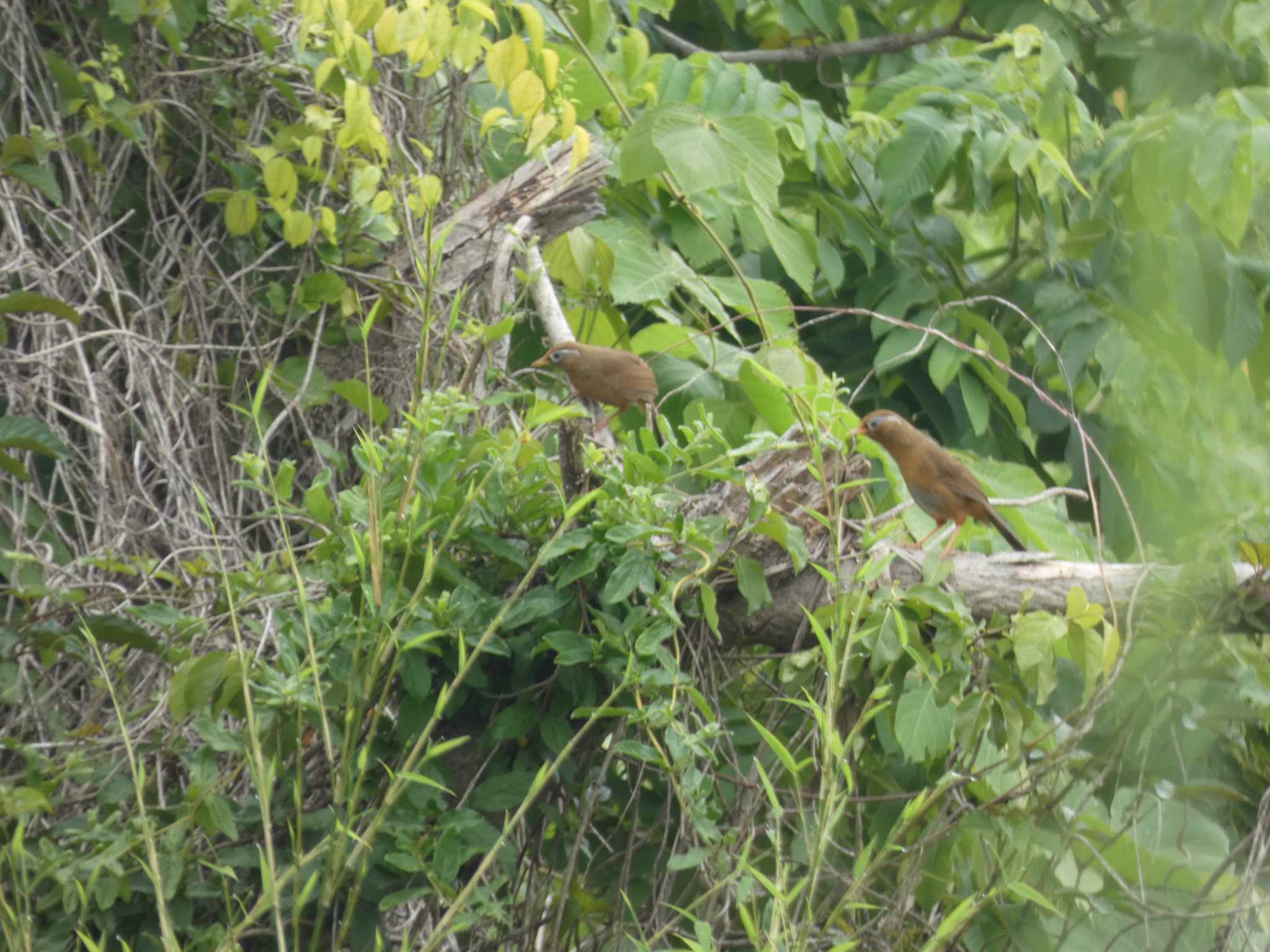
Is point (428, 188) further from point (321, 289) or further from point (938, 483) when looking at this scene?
point (938, 483)

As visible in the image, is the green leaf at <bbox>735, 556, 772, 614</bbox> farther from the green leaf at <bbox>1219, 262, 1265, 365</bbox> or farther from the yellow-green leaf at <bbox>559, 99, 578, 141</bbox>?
the yellow-green leaf at <bbox>559, 99, 578, 141</bbox>

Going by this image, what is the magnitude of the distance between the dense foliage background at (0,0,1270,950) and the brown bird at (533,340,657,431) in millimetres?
101

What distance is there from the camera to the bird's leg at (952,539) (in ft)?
7.44

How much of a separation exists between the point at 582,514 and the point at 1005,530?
1259 mm

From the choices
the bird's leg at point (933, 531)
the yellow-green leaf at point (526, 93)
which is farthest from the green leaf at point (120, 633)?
the bird's leg at point (933, 531)

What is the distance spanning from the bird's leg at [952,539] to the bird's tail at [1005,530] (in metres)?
0.07

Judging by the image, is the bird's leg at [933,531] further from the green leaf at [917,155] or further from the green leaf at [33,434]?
the green leaf at [33,434]

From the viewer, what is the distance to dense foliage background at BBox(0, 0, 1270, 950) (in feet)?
5.37

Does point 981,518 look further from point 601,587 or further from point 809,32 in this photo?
point 809,32

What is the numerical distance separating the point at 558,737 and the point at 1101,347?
212 cm

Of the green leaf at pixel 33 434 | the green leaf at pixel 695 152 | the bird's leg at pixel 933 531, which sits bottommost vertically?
the bird's leg at pixel 933 531

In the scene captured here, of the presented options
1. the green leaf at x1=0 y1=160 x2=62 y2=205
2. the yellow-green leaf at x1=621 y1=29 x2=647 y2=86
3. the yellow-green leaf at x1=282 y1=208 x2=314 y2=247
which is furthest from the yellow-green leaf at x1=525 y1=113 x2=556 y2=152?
the green leaf at x1=0 y1=160 x2=62 y2=205

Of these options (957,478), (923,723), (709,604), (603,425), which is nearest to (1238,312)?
(957,478)

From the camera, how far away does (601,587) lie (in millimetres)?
2156
